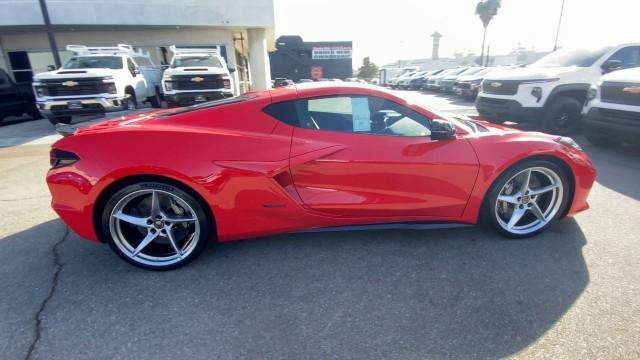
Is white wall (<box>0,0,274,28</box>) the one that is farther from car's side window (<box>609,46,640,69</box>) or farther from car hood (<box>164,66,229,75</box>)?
car's side window (<box>609,46,640,69</box>)

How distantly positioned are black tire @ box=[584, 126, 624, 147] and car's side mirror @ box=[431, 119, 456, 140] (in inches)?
188

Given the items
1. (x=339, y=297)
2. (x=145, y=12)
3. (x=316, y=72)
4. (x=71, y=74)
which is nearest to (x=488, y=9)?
(x=316, y=72)

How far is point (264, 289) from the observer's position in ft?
7.57

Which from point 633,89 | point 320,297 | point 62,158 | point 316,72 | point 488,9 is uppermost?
point 488,9

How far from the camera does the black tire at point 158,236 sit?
2385 mm

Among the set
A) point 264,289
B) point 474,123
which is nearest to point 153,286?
point 264,289

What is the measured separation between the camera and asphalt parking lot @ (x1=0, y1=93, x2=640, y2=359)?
1.83 m

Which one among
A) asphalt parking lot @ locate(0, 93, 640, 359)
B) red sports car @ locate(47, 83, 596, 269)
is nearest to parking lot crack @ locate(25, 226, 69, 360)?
asphalt parking lot @ locate(0, 93, 640, 359)

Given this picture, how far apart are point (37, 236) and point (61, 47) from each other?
18278 millimetres

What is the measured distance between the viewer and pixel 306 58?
18.2 meters

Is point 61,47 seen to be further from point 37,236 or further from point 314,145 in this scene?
point 314,145

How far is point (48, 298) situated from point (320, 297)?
70.6 inches

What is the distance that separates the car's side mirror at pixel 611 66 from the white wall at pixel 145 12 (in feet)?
46.0

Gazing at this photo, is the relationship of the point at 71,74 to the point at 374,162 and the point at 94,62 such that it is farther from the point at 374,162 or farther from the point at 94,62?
the point at 374,162
